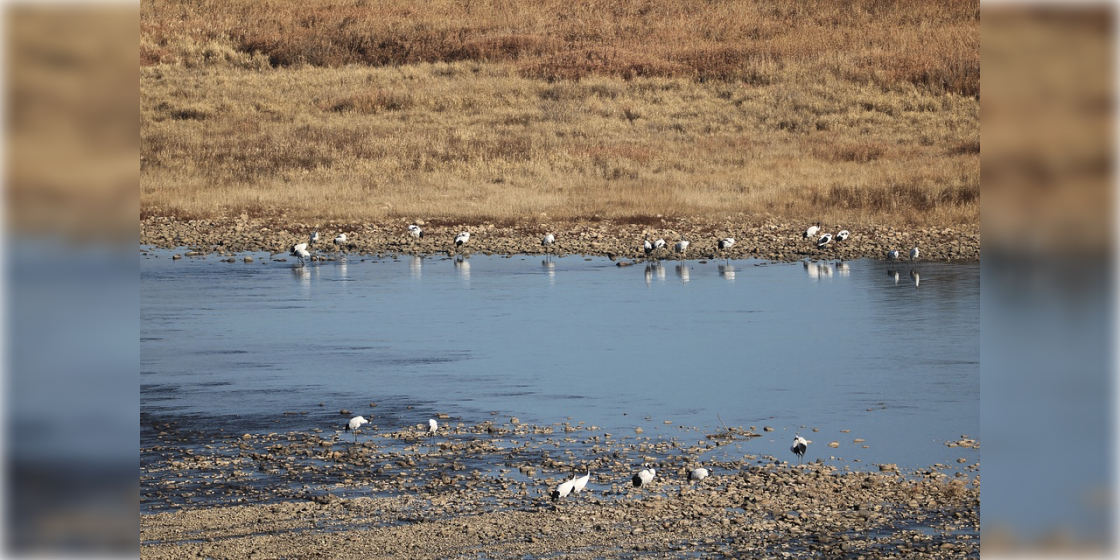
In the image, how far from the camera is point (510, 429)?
12422mm

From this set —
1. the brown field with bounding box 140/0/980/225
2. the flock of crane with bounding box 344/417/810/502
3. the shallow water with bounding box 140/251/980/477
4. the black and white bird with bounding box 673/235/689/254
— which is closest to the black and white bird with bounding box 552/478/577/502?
the flock of crane with bounding box 344/417/810/502

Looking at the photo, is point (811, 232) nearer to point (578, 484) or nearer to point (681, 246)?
point (681, 246)

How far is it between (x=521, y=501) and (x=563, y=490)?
340 millimetres

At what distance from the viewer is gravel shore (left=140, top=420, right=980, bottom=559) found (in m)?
8.85

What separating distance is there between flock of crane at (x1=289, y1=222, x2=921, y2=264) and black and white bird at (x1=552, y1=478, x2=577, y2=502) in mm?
14961

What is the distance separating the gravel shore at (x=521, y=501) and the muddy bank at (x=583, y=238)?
13.7 m

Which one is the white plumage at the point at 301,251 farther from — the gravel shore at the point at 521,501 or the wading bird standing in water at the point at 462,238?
the gravel shore at the point at 521,501

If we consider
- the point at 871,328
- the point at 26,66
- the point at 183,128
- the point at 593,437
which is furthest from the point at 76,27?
the point at 183,128

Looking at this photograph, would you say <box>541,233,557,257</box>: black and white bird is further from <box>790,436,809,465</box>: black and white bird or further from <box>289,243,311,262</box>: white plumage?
<box>790,436,809,465</box>: black and white bird

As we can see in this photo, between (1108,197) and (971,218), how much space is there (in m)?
28.4

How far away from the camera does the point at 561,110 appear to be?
40094mm

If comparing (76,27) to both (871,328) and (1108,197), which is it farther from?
(871,328)

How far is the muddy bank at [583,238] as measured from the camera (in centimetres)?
2566

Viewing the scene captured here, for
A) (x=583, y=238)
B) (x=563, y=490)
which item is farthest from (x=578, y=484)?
(x=583, y=238)
